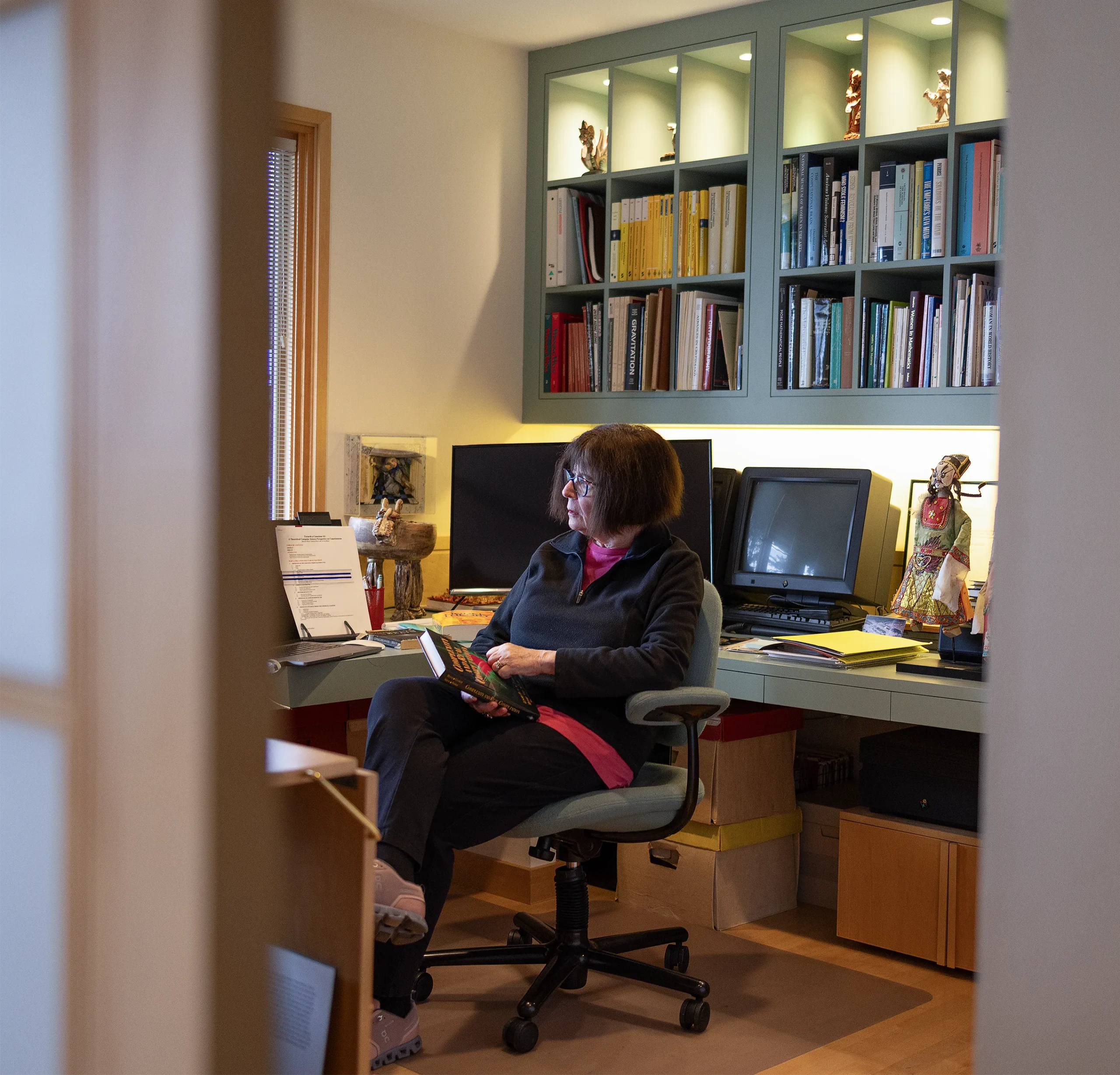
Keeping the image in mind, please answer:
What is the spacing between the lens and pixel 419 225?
4125 millimetres

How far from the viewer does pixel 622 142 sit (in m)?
4.17

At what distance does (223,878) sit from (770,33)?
3374mm

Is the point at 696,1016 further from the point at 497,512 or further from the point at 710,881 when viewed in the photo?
the point at 497,512

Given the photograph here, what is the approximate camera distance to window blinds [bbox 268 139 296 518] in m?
3.84

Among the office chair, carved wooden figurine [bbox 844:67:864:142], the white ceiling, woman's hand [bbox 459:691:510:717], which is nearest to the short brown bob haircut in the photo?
the office chair

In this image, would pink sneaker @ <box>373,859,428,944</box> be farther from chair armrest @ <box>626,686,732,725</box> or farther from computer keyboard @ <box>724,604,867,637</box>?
computer keyboard @ <box>724,604,867,637</box>

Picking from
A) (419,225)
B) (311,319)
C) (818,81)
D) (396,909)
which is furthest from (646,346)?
(396,909)

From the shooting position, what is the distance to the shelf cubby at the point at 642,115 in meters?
4.13

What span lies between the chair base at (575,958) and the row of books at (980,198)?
1875mm

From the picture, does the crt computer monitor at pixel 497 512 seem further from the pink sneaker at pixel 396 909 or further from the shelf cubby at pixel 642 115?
the pink sneaker at pixel 396 909

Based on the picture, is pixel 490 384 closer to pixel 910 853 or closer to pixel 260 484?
pixel 910 853

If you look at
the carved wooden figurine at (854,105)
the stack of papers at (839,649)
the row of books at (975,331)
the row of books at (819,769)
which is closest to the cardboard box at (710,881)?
the row of books at (819,769)

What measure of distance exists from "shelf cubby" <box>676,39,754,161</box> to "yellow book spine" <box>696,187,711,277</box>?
0.12 meters

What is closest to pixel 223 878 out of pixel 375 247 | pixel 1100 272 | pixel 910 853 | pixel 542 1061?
pixel 1100 272
